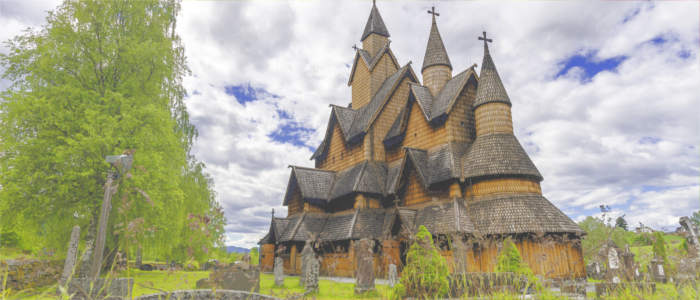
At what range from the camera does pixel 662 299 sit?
20.9 feet

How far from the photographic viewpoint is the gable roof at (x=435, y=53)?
82.6 feet

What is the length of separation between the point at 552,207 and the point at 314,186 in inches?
590

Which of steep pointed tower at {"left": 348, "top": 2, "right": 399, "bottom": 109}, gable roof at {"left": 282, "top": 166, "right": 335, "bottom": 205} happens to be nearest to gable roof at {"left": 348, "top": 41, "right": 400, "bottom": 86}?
steep pointed tower at {"left": 348, "top": 2, "right": 399, "bottom": 109}

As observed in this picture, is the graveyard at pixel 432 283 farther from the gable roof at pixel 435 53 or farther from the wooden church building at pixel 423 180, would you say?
the gable roof at pixel 435 53

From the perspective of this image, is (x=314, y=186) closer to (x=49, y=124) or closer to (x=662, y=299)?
(x=49, y=124)

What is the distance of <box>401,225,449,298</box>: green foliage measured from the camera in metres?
9.11

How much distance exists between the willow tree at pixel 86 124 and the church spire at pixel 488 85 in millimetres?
15639

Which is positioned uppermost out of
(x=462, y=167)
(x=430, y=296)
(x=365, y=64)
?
(x=365, y=64)

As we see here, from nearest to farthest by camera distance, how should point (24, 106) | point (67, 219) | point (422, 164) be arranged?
point (24, 106)
point (67, 219)
point (422, 164)

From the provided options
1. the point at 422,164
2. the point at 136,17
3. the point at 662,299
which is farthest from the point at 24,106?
the point at 662,299

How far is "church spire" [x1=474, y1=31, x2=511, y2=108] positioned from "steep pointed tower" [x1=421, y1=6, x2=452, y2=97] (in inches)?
165

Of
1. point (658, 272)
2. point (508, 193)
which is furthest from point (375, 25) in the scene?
point (658, 272)

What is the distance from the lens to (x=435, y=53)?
83.1 feet

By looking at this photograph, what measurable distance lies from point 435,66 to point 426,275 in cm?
1850
